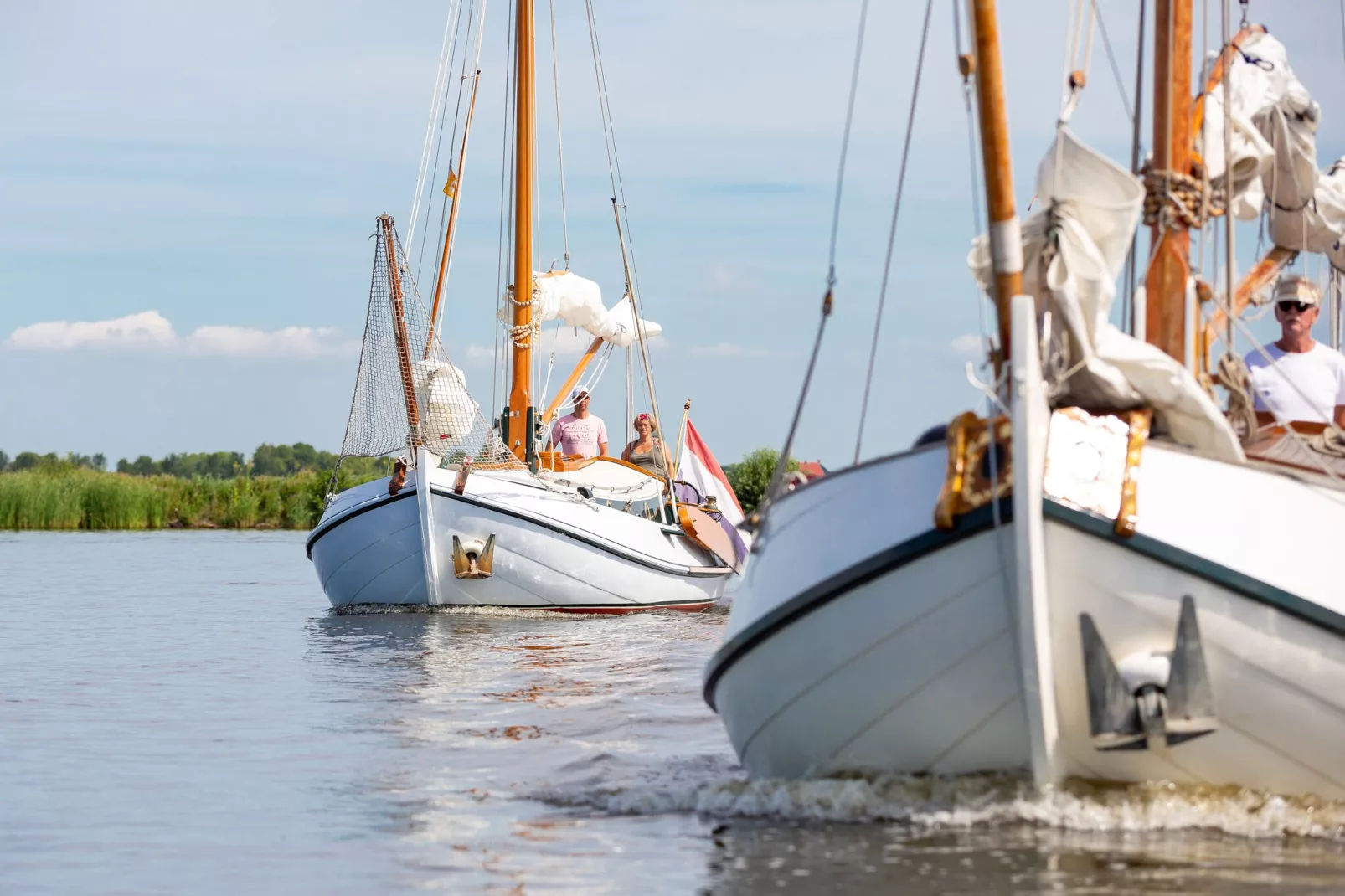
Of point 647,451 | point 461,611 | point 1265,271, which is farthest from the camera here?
point 647,451

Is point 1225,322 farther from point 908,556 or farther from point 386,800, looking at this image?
point 386,800

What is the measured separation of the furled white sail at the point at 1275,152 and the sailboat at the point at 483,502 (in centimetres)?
882

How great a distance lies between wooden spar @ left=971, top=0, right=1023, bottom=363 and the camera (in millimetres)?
5621

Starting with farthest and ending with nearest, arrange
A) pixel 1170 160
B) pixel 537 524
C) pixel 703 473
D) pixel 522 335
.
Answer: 1. pixel 703 473
2. pixel 522 335
3. pixel 537 524
4. pixel 1170 160

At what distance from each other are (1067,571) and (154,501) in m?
39.2

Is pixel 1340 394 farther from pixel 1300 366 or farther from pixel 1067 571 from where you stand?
pixel 1067 571

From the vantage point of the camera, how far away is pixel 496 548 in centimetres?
1706

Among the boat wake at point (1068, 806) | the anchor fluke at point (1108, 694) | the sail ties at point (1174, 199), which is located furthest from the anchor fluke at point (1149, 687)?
the sail ties at point (1174, 199)

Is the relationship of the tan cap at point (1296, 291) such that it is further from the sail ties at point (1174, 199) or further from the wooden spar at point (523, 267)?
the wooden spar at point (523, 267)

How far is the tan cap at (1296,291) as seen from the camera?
8.09 m

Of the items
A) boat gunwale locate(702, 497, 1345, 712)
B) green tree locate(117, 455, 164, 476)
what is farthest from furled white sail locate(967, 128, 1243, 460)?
green tree locate(117, 455, 164, 476)

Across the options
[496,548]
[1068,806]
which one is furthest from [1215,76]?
[496,548]

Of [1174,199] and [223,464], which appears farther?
[223,464]

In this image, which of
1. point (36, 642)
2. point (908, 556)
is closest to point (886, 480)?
point (908, 556)
